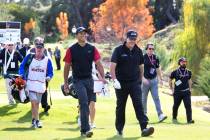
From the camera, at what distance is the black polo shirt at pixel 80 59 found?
39.0 ft

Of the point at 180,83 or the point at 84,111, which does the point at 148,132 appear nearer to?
the point at 84,111

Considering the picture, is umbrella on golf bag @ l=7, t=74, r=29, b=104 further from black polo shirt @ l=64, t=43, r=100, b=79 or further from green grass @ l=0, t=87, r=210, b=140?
black polo shirt @ l=64, t=43, r=100, b=79

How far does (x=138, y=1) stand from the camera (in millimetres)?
62375

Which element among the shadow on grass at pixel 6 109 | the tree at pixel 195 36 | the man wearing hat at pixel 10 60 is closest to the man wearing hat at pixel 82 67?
the shadow on grass at pixel 6 109

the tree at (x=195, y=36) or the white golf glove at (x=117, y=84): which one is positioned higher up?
the tree at (x=195, y=36)

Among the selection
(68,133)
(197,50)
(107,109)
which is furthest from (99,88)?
(197,50)

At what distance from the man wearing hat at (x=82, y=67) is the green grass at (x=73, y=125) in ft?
1.68

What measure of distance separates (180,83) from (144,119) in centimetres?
563

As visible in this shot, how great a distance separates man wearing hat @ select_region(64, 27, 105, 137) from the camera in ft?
38.9

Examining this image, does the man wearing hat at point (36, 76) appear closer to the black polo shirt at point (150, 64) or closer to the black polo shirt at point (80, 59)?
the black polo shirt at point (80, 59)

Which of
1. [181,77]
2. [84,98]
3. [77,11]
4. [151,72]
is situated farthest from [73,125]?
[77,11]

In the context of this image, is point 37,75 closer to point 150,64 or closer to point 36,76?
point 36,76

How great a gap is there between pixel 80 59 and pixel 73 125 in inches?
163

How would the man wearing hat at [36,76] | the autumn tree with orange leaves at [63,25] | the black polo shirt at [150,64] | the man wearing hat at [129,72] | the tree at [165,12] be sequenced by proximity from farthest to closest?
1. the tree at [165,12]
2. the autumn tree with orange leaves at [63,25]
3. the black polo shirt at [150,64]
4. the man wearing hat at [36,76]
5. the man wearing hat at [129,72]
